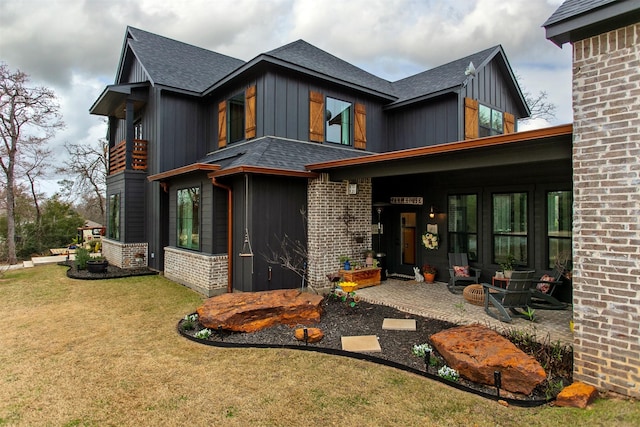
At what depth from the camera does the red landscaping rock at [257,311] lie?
218 inches

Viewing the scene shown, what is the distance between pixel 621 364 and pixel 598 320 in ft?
1.38

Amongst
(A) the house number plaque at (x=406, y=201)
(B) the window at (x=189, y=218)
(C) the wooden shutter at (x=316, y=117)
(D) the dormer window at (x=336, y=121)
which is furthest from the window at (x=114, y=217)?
(A) the house number plaque at (x=406, y=201)

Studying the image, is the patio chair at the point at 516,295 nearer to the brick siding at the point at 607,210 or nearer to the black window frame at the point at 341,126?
the brick siding at the point at 607,210

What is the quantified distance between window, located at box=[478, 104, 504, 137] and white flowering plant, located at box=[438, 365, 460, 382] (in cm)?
898

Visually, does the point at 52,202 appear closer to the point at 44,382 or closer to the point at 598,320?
the point at 44,382

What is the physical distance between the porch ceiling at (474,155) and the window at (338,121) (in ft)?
9.27

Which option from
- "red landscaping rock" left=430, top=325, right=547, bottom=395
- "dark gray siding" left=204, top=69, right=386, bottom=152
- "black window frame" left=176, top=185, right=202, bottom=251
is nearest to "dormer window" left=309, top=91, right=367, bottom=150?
"dark gray siding" left=204, top=69, right=386, bottom=152

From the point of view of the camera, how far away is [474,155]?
18.7ft

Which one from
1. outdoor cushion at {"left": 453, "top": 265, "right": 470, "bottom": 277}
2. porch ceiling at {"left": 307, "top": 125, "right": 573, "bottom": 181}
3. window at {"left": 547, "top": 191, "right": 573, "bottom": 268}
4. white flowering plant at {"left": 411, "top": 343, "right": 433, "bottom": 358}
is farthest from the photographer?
outdoor cushion at {"left": 453, "top": 265, "right": 470, "bottom": 277}

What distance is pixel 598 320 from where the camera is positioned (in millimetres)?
3582

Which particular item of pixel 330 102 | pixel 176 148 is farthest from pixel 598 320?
pixel 176 148

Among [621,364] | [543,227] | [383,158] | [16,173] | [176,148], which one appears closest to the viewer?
[621,364]

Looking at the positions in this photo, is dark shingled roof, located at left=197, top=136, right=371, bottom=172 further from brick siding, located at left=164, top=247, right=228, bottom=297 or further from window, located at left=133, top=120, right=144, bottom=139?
window, located at left=133, top=120, right=144, bottom=139

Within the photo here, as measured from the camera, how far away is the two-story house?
734cm
